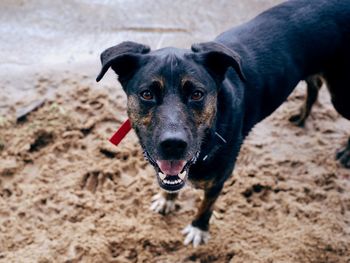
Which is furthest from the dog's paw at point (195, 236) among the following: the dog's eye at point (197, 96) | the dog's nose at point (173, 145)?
the dog's eye at point (197, 96)

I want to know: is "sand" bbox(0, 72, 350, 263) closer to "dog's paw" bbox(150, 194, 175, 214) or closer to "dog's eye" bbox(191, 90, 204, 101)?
"dog's paw" bbox(150, 194, 175, 214)

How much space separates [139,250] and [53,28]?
3.44 metres

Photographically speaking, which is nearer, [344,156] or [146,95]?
[146,95]

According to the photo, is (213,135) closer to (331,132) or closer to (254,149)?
(254,149)

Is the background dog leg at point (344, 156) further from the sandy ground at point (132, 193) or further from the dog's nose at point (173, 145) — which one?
the dog's nose at point (173, 145)

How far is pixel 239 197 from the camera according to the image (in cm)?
451

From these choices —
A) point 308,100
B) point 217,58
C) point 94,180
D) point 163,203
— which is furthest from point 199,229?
point 308,100

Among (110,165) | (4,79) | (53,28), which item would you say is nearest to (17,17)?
(53,28)

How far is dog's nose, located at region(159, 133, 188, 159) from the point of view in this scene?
9.97ft

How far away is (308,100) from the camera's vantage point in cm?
511

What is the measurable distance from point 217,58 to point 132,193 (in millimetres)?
1733

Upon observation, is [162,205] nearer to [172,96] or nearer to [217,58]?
[172,96]

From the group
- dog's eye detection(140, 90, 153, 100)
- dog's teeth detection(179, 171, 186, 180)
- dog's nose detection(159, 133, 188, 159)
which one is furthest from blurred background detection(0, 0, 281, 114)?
dog's nose detection(159, 133, 188, 159)

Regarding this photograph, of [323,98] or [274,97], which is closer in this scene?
[274,97]
